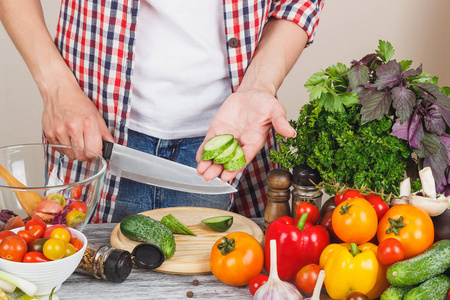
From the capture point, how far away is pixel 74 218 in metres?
1.38

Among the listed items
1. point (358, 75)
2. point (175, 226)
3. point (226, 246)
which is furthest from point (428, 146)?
point (175, 226)

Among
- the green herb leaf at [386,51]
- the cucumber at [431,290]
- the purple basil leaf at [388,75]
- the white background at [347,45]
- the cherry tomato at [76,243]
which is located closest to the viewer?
the cucumber at [431,290]

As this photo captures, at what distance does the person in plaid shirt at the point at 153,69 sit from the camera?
171 centimetres

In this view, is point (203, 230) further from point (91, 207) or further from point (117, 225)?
point (91, 207)

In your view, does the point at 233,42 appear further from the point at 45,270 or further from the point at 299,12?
the point at 45,270

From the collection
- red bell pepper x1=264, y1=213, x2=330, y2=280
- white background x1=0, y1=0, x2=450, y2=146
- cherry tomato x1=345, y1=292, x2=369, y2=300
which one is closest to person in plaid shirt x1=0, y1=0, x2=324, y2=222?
red bell pepper x1=264, y1=213, x2=330, y2=280

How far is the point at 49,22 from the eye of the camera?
9.91 feet

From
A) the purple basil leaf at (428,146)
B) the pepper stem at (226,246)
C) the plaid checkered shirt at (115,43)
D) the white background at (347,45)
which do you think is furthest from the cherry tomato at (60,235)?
the white background at (347,45)

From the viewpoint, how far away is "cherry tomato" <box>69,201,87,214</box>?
136 cm

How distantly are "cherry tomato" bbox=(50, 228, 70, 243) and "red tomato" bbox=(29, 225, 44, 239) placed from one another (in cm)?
4

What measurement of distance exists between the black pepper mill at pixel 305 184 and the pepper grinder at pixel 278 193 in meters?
0.03

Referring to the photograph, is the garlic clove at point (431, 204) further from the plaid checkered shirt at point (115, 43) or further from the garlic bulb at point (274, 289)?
the plaid checkered shirt at point (115, 43)

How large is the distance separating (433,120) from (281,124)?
423mm

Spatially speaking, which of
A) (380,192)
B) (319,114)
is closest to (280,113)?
(319,114)
